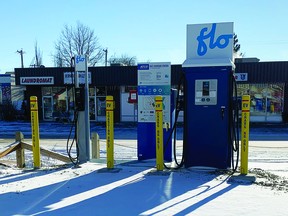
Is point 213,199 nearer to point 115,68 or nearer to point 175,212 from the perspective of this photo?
point 175,212

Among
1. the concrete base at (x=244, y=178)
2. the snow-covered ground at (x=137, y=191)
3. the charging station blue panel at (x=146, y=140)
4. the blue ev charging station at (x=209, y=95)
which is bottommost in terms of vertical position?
the snow-covered ground at (x=137, y=191)

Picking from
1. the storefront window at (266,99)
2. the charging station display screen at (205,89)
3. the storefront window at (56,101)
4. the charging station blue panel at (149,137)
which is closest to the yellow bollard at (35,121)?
the charging station blue panel at (149,137)

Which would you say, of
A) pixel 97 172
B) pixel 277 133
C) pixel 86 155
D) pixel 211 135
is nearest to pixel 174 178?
pixel 211 135

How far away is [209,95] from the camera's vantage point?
6246 mm

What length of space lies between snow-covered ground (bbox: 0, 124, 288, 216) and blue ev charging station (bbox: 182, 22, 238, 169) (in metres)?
0.42

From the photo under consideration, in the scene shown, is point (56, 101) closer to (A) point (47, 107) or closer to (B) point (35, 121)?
(A) point (47, 107)

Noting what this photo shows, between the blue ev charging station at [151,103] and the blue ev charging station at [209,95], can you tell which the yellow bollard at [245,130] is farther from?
the blue ev charging station at [151,103]

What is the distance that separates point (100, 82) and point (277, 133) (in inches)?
528

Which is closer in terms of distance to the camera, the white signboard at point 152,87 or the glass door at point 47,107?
the white signboard at point 152,87

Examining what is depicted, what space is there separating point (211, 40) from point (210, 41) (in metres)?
0.03

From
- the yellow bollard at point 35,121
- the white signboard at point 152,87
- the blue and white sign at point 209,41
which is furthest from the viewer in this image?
the white signboard at point 152,87

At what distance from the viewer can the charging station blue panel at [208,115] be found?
6191 millimetres

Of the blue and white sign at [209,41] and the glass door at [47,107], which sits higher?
the blue and white sign at [209,41]

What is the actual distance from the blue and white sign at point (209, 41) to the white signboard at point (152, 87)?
2.88 ft
